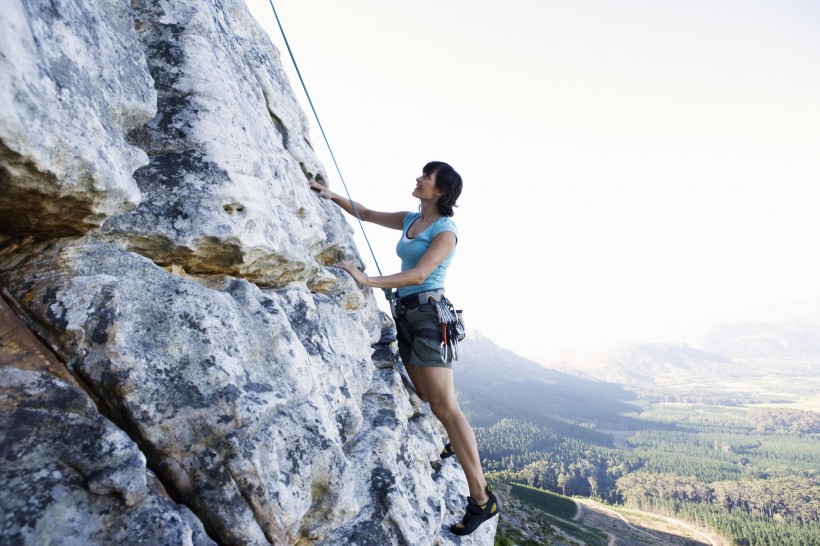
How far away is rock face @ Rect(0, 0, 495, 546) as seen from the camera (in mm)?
3543

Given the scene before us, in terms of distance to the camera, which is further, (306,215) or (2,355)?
(306,215)

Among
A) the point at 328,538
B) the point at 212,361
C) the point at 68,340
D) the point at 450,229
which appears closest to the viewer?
the point at 68,340

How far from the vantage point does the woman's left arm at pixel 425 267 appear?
6590 mm

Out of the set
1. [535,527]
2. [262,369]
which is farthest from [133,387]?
[535,527]

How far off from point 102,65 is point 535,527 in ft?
290

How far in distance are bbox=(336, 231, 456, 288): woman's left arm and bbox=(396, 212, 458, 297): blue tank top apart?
0.52 ft

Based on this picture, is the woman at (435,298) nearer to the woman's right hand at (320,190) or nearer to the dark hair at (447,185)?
the dark hair at (447,185)

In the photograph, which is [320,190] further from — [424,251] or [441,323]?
[441,323]

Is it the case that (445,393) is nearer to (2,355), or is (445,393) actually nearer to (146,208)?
(146,208)

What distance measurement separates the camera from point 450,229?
6.92m

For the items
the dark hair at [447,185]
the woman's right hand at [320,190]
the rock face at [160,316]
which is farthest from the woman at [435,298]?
the woman's right hand at [320,190]

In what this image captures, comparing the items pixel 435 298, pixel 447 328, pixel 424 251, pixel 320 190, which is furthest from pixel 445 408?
pixel 320 190

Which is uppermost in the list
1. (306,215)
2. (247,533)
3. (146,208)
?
(306,215)

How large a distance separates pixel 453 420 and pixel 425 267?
2.40m
